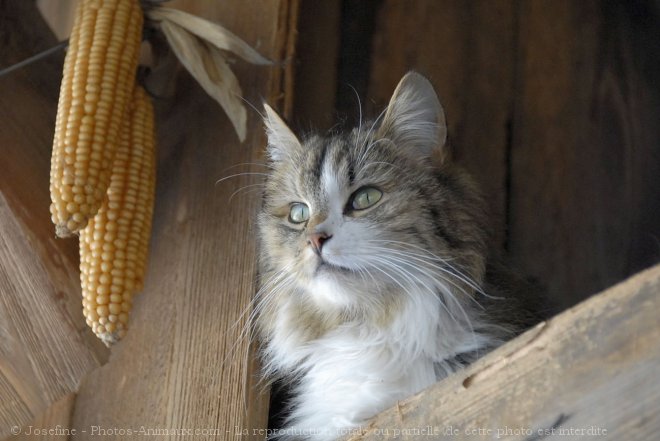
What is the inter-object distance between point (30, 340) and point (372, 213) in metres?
0.60

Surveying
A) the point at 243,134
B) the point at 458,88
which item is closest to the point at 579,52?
the point at 458,88

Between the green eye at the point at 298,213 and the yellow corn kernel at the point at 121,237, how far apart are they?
0.24 m

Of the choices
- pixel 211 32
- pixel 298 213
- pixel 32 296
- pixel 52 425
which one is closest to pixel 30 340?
pixel 32 296

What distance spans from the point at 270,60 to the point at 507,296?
0.57m

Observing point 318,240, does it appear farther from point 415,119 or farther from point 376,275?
point 415,119

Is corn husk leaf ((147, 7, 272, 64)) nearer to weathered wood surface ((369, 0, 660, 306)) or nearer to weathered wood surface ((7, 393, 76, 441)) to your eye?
weathered wood surface ((369, 0, 660, 306))

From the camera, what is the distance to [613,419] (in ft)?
2.98

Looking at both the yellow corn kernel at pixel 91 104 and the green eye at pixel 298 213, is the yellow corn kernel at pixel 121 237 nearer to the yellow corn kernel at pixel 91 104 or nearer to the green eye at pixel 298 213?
the yellow corn kernel at pixel 91 104

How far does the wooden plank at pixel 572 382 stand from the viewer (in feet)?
2.91

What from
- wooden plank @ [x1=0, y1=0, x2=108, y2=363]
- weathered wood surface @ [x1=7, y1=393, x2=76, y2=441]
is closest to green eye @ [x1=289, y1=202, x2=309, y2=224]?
wooden plank @ [x1=0, y1=0, x2=108, y2=363]

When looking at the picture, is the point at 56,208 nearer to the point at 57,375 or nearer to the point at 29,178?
the point at 29,178

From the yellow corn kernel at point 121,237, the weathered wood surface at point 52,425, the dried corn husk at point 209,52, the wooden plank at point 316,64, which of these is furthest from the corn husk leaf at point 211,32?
the weathered wood surface at point 52,425

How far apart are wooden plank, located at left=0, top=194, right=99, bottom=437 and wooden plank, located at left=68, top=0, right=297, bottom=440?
12cm

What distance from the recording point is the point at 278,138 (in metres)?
1.56
